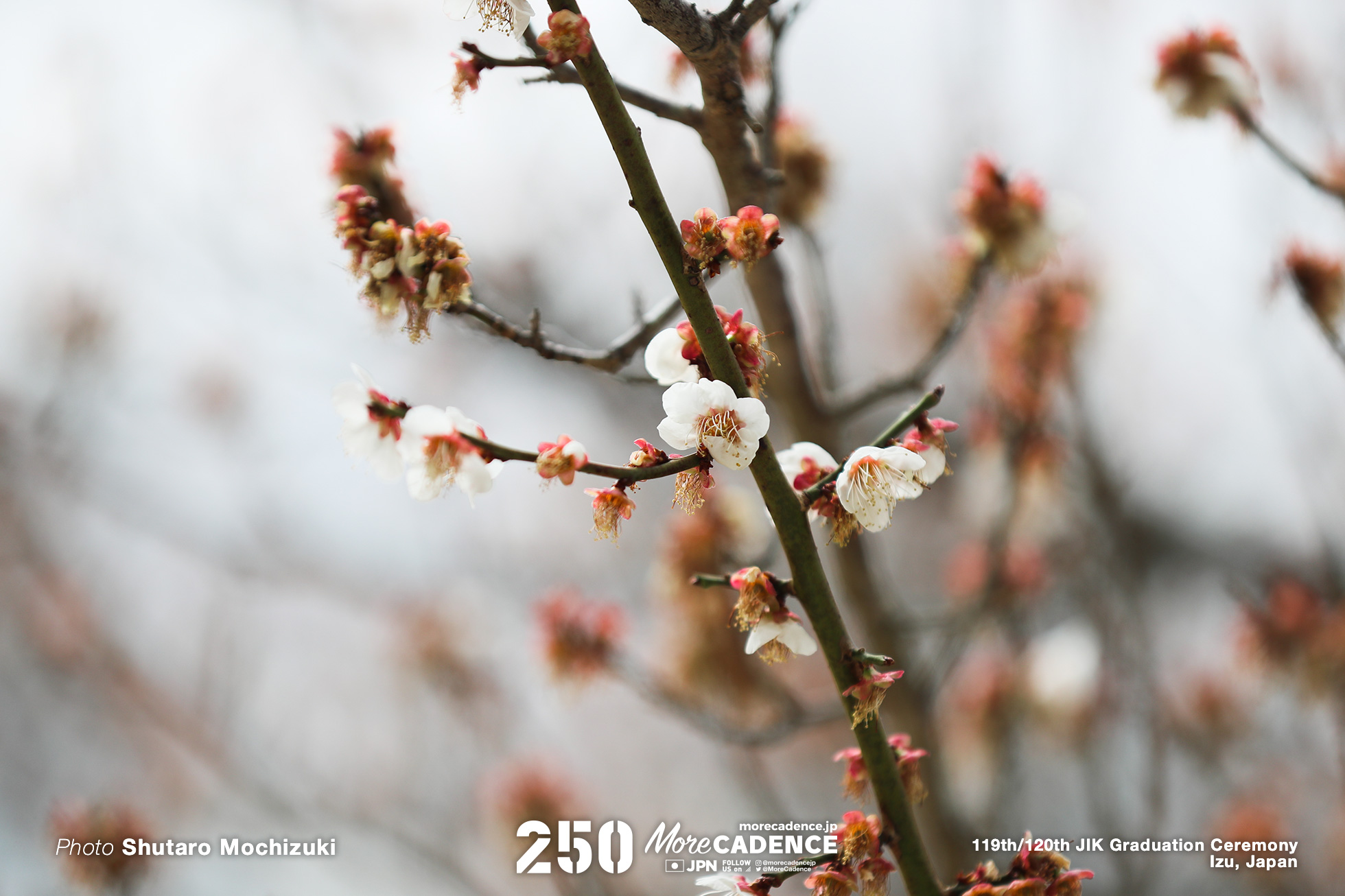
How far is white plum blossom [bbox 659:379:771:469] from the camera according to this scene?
682mm

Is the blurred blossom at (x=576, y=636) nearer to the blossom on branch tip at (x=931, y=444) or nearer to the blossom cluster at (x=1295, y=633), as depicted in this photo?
the blossom on branch tip at (x=931, y=444)

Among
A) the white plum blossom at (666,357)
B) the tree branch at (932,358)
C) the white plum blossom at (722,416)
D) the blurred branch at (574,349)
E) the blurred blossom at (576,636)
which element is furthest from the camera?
the blurred blossom at (576,636)

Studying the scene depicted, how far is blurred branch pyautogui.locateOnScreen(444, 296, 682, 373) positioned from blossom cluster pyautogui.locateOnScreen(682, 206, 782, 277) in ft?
0.89

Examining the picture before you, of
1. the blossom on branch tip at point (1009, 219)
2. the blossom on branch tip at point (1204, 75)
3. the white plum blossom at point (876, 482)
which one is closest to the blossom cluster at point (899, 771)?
the white plum blossom at point (876, 482)

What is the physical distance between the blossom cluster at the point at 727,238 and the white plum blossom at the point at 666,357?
9 centimetres

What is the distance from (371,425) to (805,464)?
452mm

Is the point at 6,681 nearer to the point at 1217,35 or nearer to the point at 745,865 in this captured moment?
the point at 745,865

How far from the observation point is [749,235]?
73cm

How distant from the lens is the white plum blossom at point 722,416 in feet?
2.24

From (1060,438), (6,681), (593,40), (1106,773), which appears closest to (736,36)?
(593,40)

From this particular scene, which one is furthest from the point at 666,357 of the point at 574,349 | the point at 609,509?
the point at 574,349

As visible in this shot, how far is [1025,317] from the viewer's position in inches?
90.4

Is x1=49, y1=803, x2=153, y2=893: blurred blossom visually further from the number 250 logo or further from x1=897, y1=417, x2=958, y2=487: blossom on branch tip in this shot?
x1=897, y1=417, x2=958, y2=487: blossom on branch tip

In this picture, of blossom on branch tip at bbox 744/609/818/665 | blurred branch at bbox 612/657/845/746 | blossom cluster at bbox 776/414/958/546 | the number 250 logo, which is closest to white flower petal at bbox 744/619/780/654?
blossom on branch tip at bbox 744/609/818/665
